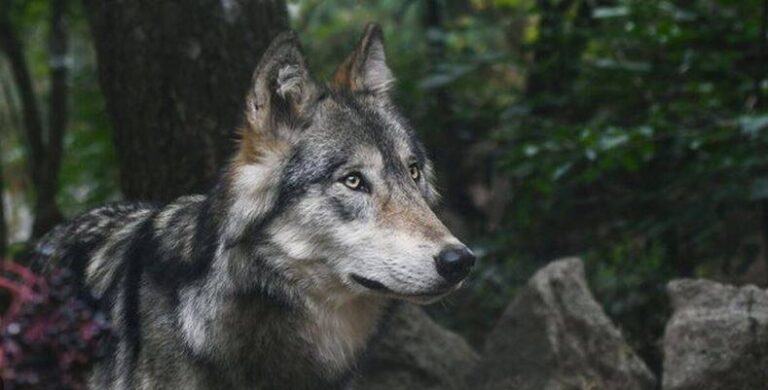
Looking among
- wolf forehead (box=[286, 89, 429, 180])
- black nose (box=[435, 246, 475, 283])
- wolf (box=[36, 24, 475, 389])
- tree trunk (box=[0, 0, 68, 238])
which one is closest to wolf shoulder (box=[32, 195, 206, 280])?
wolf (box=[36, 24, 475, 389])

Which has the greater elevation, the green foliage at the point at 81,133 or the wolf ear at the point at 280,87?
the wolf ear at the point at 280,87

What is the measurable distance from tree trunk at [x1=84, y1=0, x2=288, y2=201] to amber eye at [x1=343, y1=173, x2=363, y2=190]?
69.8 inches

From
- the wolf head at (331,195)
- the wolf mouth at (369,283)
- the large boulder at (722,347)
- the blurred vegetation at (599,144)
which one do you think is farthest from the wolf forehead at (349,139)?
the blurred vegetation at (599,144)

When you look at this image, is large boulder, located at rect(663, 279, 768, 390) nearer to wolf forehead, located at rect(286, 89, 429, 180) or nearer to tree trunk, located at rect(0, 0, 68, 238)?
wolf forehead, located at rect(286, 89, 429, 180)

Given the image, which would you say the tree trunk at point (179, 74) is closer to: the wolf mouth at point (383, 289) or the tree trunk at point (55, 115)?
the wolf mouth at point (383, 289)

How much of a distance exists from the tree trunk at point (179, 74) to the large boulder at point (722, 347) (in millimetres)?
2285

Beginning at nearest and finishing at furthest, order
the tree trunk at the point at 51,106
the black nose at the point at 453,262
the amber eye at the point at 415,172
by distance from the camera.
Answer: the black nose at the point at 453,262
the amber eye at the point at 415,172
the tree trunk at the point at 51,106

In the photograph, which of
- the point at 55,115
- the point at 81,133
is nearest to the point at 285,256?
the point at 81,133

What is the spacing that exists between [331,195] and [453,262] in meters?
0.53

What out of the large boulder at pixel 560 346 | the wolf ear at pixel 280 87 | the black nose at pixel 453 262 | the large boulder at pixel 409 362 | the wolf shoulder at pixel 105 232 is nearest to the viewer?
the black nose at pixel 453 262

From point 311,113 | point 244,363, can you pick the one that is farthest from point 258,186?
point 244,363

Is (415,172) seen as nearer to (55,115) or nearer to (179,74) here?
(179,74)

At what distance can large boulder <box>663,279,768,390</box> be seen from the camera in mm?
5531

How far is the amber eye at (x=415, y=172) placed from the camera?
454cm
